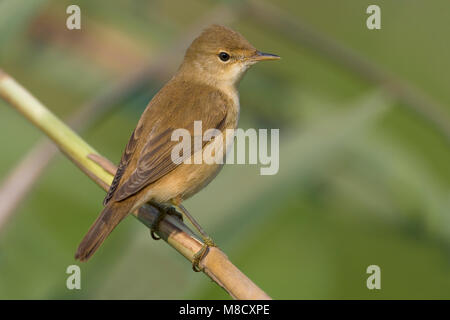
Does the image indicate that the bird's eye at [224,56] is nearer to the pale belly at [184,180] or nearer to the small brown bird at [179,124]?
the small brown bird at [179,124]

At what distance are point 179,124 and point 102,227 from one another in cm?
64

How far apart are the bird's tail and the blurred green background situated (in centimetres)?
10

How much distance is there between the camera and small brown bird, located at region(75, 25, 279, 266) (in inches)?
93.4

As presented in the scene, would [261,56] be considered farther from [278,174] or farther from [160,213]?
[160,213]

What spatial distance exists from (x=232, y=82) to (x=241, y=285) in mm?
1501

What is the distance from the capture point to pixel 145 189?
8.20 feet

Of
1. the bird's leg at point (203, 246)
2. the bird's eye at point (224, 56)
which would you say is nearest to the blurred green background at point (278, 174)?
the bird's leg at point (203, 246)

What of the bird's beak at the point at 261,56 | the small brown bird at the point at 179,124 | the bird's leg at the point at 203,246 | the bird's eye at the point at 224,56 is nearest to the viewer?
the bird's leg at the point at 203,246

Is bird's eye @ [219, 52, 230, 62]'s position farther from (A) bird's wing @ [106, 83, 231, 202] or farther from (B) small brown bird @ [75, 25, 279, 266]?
(A) bird's wing @ [106, 83, 231, 202]

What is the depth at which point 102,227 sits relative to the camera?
224 cm

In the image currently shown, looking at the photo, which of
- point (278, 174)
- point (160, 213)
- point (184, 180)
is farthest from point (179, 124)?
point (278, 174)

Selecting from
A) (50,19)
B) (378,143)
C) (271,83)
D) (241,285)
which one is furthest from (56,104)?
(241,285)

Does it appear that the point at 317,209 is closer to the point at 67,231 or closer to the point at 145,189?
the point at 145,189

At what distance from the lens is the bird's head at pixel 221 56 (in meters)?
3.04
